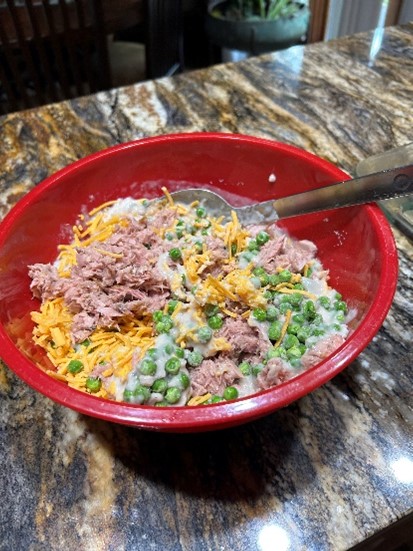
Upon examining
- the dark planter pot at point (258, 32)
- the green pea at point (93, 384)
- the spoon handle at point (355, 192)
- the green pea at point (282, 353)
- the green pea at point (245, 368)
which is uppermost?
the spoon handle at point (355, 192)

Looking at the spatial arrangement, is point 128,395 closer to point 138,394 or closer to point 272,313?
point 138,394

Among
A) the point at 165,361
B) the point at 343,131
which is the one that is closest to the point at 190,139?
the point at 165,361

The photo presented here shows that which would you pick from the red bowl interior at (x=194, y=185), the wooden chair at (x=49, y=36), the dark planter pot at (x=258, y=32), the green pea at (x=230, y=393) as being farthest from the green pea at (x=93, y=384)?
the dark planter pot at (x=258, y=32)

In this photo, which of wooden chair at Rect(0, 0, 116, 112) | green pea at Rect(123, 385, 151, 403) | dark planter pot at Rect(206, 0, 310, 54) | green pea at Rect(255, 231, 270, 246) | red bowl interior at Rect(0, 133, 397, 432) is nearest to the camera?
red bowl interior at Rect(0, 133, 397, 432)

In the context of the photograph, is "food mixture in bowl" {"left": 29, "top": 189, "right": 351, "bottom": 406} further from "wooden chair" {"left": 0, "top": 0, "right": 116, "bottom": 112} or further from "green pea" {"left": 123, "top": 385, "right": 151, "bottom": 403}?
"wooden chair" {"left": 0, "top": 0, "right": 116, "bottom": 112}

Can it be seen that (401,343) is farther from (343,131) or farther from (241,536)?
(343,131)

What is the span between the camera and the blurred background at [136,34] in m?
2.46

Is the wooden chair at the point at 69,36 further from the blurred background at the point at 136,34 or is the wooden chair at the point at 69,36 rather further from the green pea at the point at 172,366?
the green pea at the point at 172,366

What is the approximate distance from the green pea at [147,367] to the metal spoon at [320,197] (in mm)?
492

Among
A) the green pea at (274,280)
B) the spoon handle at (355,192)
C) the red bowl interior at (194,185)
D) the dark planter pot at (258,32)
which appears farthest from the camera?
the dark planter pot at (258,32)

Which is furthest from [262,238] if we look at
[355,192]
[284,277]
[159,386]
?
[159,386]

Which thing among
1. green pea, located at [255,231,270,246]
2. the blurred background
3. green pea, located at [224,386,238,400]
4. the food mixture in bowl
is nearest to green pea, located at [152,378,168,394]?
the food mixture in bowl

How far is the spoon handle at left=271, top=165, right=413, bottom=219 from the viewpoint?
0.99m

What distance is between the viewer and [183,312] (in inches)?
41.3
